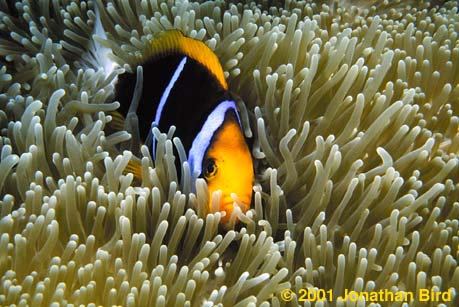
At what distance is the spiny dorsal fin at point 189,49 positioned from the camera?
1.29 metres

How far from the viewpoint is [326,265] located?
1.18m

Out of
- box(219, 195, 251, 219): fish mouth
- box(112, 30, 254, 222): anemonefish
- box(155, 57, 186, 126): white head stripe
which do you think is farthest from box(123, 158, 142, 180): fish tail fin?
box(219, 195, 251, 219): fish mouth

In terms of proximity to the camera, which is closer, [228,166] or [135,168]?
[228,166]

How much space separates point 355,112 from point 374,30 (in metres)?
0.44

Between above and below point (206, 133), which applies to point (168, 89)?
above

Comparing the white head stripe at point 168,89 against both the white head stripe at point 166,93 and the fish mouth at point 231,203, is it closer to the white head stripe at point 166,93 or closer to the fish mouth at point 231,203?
the white head stripe at point 166,93

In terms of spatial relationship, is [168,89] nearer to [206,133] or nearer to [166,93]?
[166,93]

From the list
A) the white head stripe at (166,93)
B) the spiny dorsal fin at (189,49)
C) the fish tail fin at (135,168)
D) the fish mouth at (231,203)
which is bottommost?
the fish mouth at (231,203)

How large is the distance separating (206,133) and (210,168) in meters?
0.09

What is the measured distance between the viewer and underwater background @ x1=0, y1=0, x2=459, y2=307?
1.09 metres

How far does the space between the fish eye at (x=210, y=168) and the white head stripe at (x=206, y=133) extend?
2cm

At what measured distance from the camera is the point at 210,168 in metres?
1.14

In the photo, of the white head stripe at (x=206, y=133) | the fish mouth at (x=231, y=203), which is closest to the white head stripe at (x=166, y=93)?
the white head stripe at (x=206, y=133)

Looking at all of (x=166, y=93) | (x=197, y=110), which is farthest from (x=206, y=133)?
(x=166, y=93)
